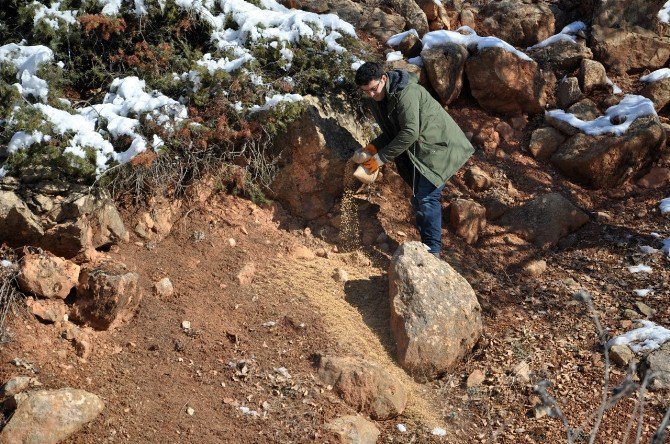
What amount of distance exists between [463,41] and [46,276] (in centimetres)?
429

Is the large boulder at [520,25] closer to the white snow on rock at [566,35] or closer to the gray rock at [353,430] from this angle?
the white snow on rock at [566,35]

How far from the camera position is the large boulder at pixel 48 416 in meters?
3.42

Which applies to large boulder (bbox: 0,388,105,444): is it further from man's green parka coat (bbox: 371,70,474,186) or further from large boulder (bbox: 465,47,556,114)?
large boulder (bbox: 465,47,556,114)

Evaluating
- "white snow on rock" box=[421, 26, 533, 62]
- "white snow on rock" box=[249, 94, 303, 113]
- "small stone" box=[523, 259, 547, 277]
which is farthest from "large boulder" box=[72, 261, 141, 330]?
"white snow on rock" box=[421, 26, 533, 62]

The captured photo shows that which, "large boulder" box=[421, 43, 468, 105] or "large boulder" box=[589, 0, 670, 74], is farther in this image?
"large boulder" box=[589, 0, 670, 74]

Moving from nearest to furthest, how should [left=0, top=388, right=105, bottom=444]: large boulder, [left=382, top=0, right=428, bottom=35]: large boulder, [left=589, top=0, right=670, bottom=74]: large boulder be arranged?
[left=0, top=388, right=105, bottom=444]: large boulder < [left=382, top=0, right=428, bottom=35]: large boulder < [left=589, top=0, right=670, bottom=74]: large boulder

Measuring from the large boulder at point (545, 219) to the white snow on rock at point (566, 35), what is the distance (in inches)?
82.6

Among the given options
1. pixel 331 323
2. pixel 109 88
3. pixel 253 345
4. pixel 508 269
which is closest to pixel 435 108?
pixel 508 269

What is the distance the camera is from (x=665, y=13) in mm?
7000

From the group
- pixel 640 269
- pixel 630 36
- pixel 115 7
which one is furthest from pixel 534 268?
pixel 115 7

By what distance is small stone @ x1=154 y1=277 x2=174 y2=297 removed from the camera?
4.48 m

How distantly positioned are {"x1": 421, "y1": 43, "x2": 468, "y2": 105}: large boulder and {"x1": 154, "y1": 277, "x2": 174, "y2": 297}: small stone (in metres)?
3.12

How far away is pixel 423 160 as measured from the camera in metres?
4.96

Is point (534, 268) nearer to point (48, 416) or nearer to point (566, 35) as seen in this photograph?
point (566, 35)
